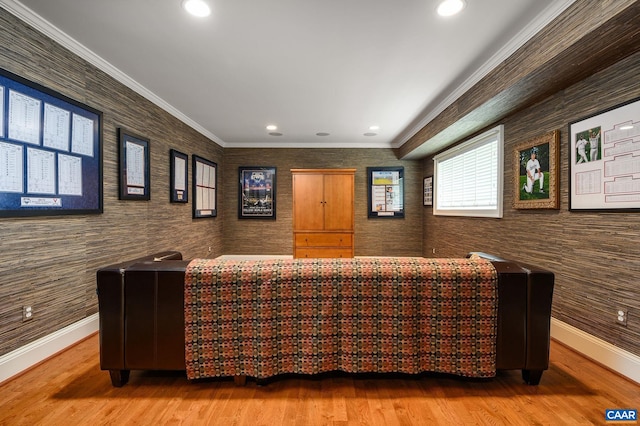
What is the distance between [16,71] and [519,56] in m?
3.72

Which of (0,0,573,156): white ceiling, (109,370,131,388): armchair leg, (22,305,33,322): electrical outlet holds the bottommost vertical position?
(109,370,131,388): armchair leg

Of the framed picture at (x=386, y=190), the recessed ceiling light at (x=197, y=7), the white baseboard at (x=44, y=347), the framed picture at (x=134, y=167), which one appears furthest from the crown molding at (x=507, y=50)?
the white baseboard at (x=44, y=347)

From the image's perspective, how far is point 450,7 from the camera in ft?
5.97

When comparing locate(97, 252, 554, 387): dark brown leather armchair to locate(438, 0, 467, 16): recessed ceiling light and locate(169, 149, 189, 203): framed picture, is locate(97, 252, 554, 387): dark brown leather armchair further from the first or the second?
locate(169, 149, 189, 203): framed picture

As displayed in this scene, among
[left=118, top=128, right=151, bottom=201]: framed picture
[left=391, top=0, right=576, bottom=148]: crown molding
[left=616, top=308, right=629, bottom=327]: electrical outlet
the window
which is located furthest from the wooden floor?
[left=391, top=0, right=576, bottom=148]: crown molding

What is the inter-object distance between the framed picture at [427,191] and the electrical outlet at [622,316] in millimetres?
3422

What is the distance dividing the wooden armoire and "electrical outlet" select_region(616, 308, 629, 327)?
3583 millimetres

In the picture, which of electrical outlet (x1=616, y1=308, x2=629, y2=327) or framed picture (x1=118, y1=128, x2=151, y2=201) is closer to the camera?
electrical outlet (x1=616, y1=308, x2=629, y2=327)

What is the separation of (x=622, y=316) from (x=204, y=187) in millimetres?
5217

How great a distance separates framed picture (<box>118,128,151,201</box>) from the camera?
2.85 metres

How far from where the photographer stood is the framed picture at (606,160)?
1845 mm

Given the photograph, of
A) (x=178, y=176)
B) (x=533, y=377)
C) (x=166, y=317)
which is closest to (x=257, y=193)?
(x=178, y=176)

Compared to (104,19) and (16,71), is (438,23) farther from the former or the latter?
(16,71)

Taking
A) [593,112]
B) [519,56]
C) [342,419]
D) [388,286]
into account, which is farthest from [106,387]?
[593,112]
